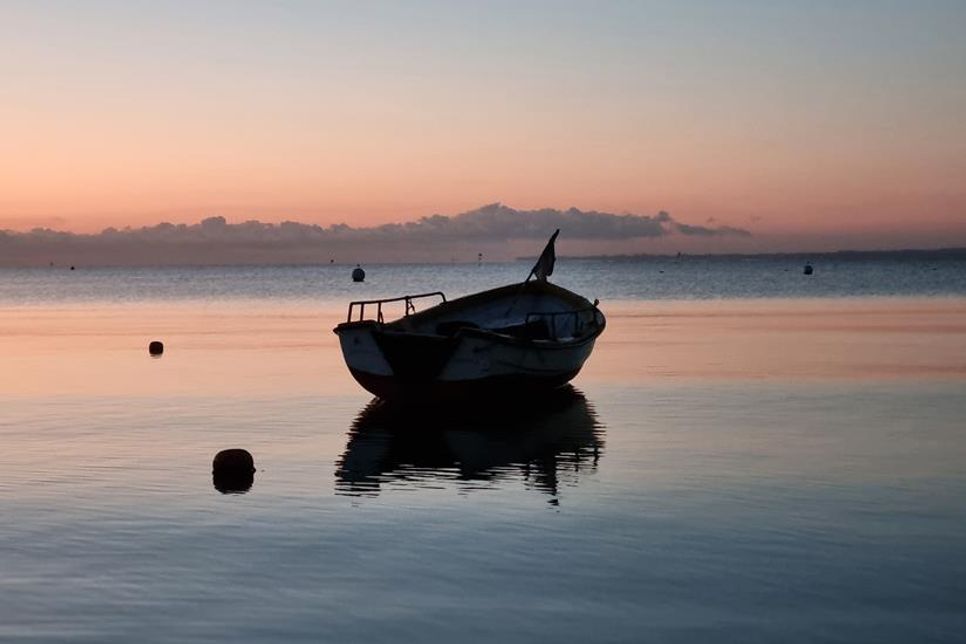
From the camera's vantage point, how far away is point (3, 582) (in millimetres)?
11805

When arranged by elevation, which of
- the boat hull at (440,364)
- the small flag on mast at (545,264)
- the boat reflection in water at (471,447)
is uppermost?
the small flag on mast at (545,264)

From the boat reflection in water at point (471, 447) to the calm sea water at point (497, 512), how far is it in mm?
106

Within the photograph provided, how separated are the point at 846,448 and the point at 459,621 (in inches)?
454

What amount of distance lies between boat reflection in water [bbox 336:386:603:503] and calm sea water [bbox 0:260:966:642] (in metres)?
0.11

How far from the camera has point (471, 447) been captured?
70.2ft

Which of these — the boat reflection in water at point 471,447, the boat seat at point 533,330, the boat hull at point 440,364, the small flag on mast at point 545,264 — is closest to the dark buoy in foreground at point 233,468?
A: the boat reflection in water at point 471,447

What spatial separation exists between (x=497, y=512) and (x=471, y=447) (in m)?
6.13

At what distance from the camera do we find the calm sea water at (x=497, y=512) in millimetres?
10719

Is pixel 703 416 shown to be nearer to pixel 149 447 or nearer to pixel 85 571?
pixel 149 447

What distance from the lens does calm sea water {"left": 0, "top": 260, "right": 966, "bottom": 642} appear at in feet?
35.2

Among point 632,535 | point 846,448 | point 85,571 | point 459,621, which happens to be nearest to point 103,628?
point 85,571

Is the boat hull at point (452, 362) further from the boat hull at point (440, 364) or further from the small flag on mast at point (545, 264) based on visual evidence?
the small flag on mast at point (545, 264)

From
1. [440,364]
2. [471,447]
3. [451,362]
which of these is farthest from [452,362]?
[471,447]

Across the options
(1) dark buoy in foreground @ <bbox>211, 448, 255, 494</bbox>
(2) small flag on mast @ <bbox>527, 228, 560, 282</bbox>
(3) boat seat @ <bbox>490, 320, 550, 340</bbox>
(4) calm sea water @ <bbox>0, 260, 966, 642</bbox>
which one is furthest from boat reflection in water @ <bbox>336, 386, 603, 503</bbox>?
(2) small flag on mast @ <bbox>527, 228, 560, 282</bbox>
